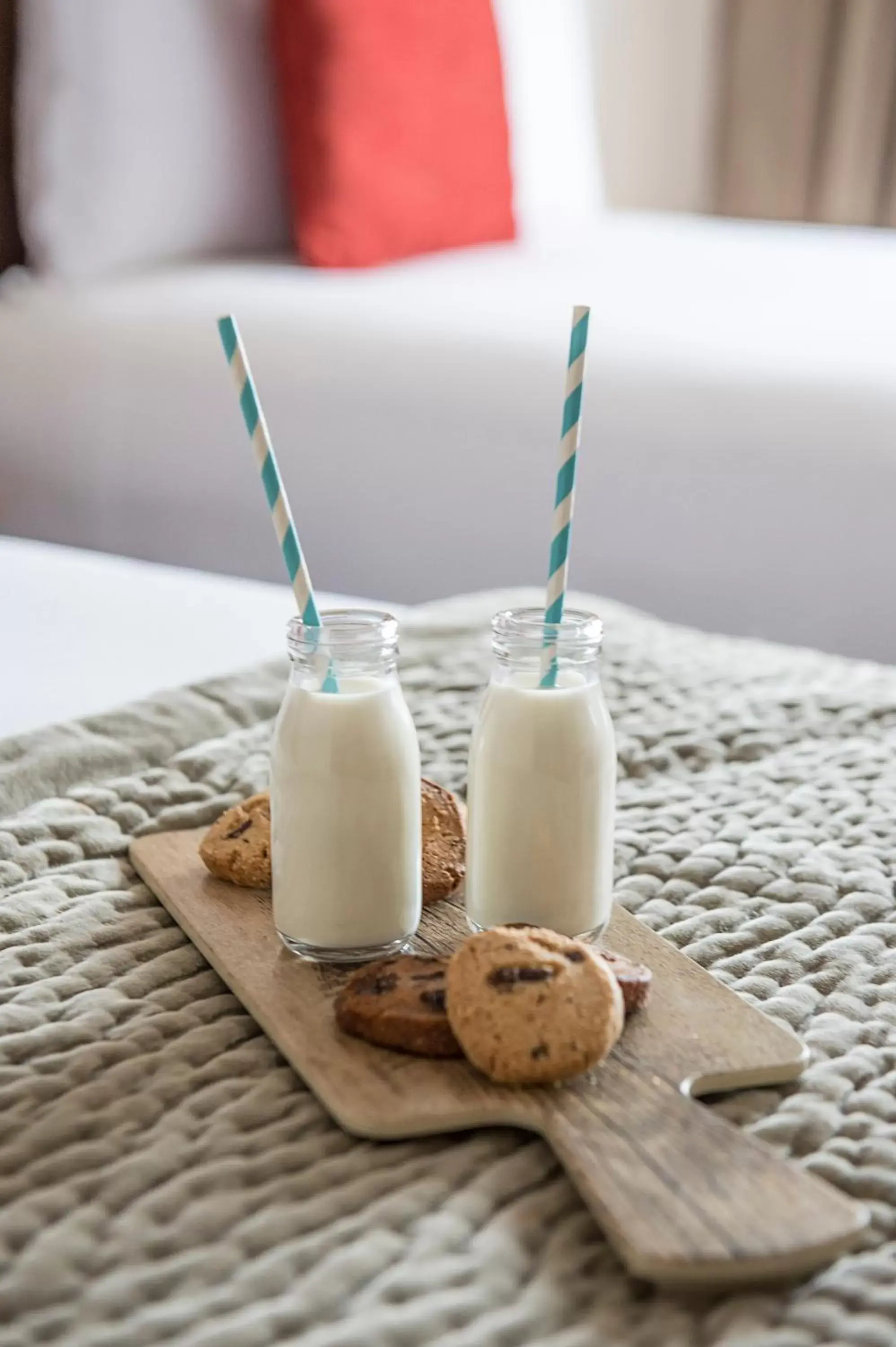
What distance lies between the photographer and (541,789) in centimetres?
71

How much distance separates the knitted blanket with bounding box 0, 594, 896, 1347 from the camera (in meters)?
0.51

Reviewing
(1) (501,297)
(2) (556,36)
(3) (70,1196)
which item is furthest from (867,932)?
(2) (556,36)

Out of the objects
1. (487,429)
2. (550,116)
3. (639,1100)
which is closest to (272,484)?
(639,1100)

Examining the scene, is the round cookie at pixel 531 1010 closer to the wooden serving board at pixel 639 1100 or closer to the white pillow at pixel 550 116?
the wooden serving board at pixel 639 1100

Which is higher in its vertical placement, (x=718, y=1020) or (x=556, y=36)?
(x=556, y=36)

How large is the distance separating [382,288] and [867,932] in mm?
1545

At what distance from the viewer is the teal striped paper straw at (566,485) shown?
2.24 feet

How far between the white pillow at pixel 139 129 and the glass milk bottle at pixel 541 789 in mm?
1596

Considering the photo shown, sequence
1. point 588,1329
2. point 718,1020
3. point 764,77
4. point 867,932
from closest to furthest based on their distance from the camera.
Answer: point 588,1329, point 718,1020, point 867,932, point 764,77

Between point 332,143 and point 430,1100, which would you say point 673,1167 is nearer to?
point 430,1100

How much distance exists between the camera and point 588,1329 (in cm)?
50

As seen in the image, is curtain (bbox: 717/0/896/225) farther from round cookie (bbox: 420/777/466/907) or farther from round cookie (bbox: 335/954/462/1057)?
round cookie (bbox: 335/954/462/1057)

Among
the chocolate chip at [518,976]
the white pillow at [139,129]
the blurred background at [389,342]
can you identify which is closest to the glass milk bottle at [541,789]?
the chocolate chip at [518,976]

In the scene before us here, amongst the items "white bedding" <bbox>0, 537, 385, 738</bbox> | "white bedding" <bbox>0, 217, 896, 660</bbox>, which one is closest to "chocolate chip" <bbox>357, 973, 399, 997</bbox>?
"white bedding" <bbox>0, 537, 385, 738</bbox>
